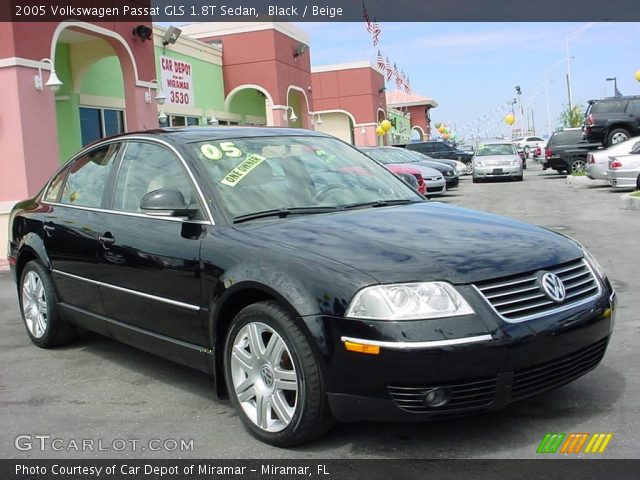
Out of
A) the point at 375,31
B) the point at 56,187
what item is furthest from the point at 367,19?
the point at 56,187

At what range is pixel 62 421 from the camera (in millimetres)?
4043

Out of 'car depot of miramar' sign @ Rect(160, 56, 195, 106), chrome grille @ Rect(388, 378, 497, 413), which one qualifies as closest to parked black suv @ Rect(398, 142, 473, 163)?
'car depot of miramar' sign @ Rect(160, 56, 195, 106)

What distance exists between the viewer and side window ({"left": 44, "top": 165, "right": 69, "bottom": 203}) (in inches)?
221

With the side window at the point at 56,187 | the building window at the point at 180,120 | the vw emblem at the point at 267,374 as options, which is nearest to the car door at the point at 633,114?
the building window at the point at 180,120

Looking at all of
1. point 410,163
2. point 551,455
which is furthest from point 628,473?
point 410,163

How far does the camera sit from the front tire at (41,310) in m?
5.41

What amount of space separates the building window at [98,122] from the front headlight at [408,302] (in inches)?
565

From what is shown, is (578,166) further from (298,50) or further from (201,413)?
(201,413)

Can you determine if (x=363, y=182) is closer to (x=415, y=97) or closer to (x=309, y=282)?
(x=309, y=282)

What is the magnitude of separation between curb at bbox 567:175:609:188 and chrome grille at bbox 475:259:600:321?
1824cm

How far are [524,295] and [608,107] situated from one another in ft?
74.2

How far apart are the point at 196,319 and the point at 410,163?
52.8 feet

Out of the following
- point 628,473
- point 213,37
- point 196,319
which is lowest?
point 628,473

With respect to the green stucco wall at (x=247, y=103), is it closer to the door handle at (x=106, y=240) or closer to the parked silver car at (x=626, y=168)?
the parked silver car at (x=626, y=168)
